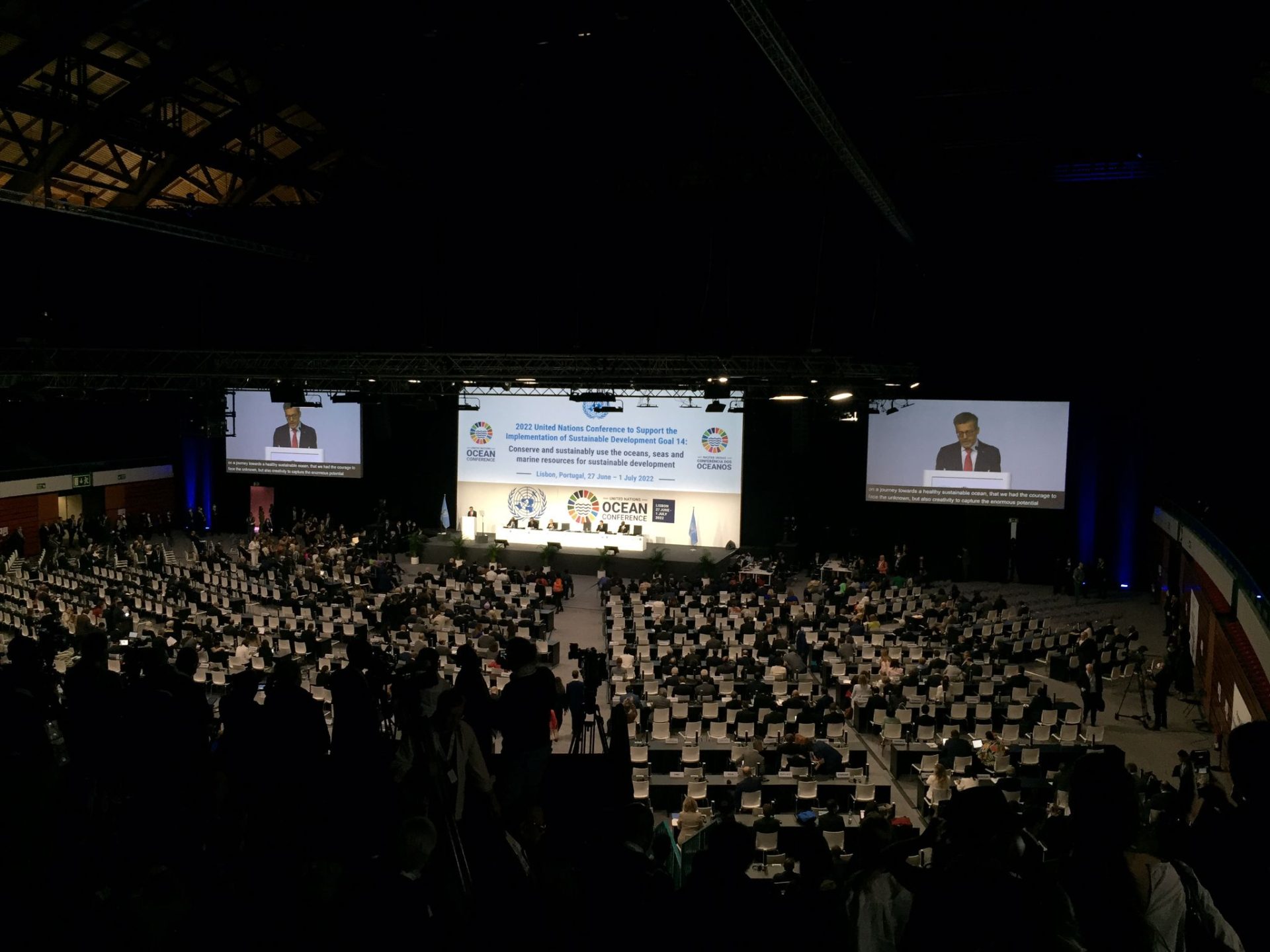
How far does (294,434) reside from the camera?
29438 mm

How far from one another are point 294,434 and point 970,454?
2191 cm

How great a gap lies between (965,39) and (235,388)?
2066 cm

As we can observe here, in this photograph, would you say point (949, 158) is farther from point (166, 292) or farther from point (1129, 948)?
point (166, 292)

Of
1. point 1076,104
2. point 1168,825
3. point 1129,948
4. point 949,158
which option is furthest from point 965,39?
point 1129,948

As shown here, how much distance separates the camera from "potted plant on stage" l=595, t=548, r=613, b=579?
23.8 meters

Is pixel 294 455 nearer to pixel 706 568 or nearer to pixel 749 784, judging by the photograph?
pixel 706 568

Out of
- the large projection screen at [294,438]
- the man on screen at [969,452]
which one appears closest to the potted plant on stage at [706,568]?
the man on screen at [969,452]

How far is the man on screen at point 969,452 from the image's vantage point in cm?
2381

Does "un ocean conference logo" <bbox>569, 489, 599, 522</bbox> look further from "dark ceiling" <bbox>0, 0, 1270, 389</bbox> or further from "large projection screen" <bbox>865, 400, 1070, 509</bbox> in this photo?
"large projection screen" <bbox>865, 400, 1070, 509</bbox>

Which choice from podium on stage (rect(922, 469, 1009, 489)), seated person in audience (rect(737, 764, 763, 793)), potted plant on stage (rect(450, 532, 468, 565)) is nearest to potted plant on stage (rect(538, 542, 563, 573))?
potted plant on stage (rect(450, 532, 468, 565))

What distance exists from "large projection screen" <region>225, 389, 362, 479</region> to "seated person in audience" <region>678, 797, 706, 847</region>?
2240 centimetres

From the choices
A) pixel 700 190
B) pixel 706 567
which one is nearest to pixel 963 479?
pixel 706 567

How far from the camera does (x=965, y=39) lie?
1156 centimetres

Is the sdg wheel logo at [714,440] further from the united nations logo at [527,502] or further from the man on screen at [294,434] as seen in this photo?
the man on screen at [294,434]
